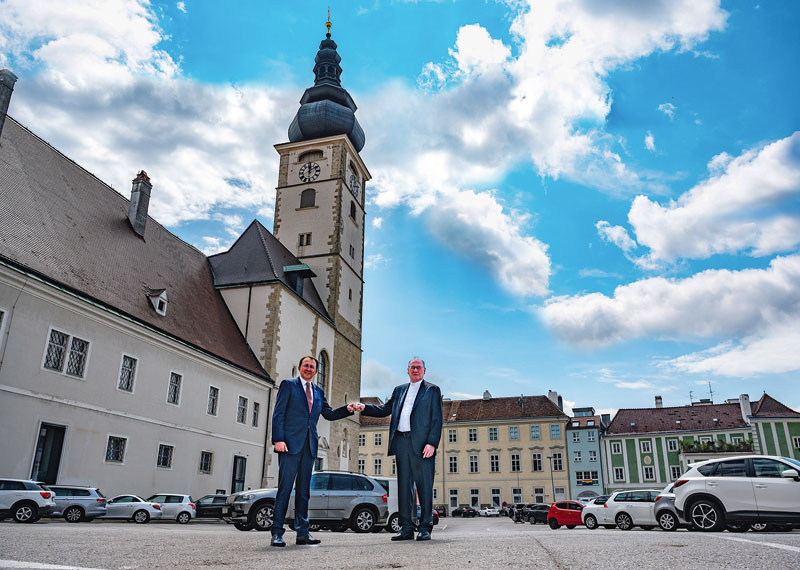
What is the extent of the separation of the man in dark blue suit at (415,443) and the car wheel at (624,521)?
47.0 feet

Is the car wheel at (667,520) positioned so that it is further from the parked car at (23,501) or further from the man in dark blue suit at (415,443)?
the parked car at (23,501)

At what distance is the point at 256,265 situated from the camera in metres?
31.5

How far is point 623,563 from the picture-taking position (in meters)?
4.46

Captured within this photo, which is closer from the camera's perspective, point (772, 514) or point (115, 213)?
point (772, 514)

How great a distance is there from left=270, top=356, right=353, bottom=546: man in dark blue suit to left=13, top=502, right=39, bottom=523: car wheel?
991 cm

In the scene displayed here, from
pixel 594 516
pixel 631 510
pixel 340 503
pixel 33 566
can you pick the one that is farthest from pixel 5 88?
pixel 594 516


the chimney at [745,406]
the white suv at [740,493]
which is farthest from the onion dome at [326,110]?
the chimney at [745,406]

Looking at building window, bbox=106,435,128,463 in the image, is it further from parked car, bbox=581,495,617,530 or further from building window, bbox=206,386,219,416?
parked car, bbox=581,495,617,530

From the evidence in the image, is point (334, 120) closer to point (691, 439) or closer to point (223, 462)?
point (223, 462)

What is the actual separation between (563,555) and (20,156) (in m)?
22.0

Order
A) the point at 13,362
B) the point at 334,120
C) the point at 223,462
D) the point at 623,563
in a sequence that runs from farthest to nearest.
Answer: the point at 334,120 → the point at 223,462 → the point at 13,362 → the point at 623,563

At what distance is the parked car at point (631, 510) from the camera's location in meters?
18.5

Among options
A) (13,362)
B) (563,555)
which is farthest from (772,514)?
(13,362)

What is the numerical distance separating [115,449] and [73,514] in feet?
11.0
